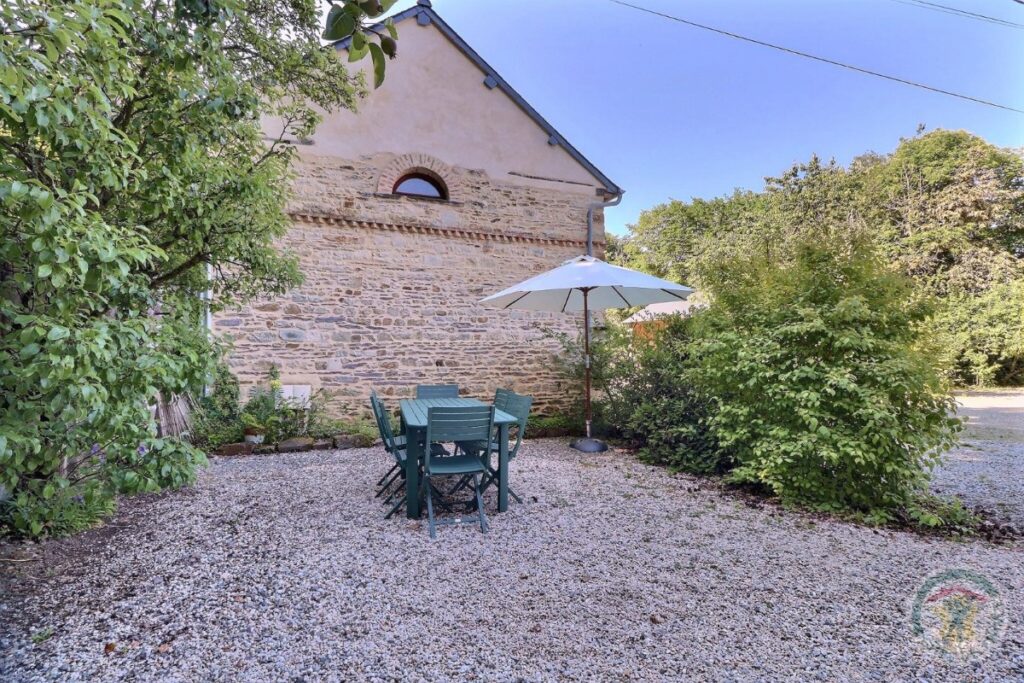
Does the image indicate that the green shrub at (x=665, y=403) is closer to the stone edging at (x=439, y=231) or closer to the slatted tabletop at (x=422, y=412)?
the slatted tabletop at (x=422, y=412)

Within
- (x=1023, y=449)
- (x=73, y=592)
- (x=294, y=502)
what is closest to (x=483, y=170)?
(x=294, y=502)

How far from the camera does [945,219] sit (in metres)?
17.7

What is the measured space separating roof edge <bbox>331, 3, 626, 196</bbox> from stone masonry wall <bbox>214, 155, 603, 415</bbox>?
0.67 m

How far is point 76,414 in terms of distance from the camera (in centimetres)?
207

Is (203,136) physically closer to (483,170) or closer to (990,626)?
(990,626)

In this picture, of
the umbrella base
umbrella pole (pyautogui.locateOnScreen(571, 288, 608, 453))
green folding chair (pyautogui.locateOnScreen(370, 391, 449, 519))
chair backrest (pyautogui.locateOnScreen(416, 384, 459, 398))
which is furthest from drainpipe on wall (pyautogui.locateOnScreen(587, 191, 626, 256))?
green folding chair (pyautogui.locateOnScreen(370, 391, 449, 519))

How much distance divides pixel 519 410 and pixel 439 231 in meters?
4.51

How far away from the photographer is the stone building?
7207 mm

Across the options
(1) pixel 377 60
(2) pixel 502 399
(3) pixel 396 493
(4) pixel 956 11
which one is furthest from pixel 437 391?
(4) pixel 956 11

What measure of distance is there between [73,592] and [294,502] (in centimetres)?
163

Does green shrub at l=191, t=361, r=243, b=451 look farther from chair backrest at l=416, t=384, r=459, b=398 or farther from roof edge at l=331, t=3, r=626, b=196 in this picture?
roof edge at l=331, t=3, r=626, b=196

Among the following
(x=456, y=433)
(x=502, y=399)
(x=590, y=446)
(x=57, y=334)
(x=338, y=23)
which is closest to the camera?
(x=338, y=23)

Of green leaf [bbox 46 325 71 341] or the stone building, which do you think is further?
the stone building

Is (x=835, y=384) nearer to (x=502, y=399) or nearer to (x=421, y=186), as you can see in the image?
(x=502, y=399)
